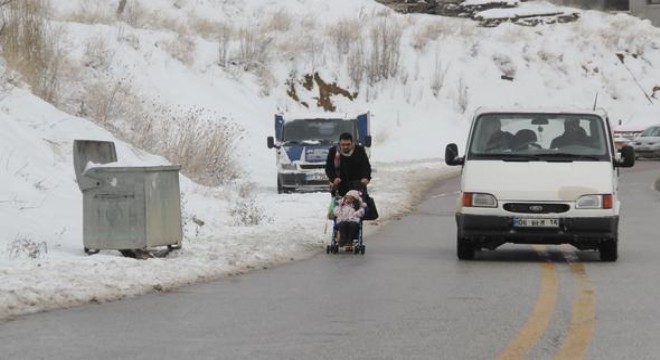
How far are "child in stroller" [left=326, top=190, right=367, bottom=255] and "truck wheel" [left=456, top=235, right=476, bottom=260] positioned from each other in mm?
1463

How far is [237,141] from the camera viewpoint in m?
45.1

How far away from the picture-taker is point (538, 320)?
1157 cm

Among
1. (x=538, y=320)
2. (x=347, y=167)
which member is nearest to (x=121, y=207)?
(x=347, y=167)

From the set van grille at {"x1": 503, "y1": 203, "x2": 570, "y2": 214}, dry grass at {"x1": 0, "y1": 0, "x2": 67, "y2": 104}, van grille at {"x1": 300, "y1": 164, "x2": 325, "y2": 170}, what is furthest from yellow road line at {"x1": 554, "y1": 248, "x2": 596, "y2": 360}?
van grille at {"x1": 300, "y1": 164, "x2": 325, "y2": 170}

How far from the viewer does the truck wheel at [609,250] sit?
17.4 meters

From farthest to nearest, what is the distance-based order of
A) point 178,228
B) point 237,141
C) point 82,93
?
point 237,141 < point 82,93 < point 178,228

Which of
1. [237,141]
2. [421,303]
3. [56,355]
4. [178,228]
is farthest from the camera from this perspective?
[237,141]

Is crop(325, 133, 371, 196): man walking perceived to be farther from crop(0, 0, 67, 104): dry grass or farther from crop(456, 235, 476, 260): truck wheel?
crop(0, 0, 67, 104): dry grass

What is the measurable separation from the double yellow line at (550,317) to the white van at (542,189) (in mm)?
965

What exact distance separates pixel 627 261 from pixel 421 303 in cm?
560

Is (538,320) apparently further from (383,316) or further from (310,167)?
(310,167)

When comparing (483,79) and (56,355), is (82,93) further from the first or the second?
(483,79)

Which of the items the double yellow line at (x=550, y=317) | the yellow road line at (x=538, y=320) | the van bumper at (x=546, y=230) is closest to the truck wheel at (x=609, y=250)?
the van bumper at (x=546, y=230)

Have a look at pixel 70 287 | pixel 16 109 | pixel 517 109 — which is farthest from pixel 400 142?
pixel 70 287
